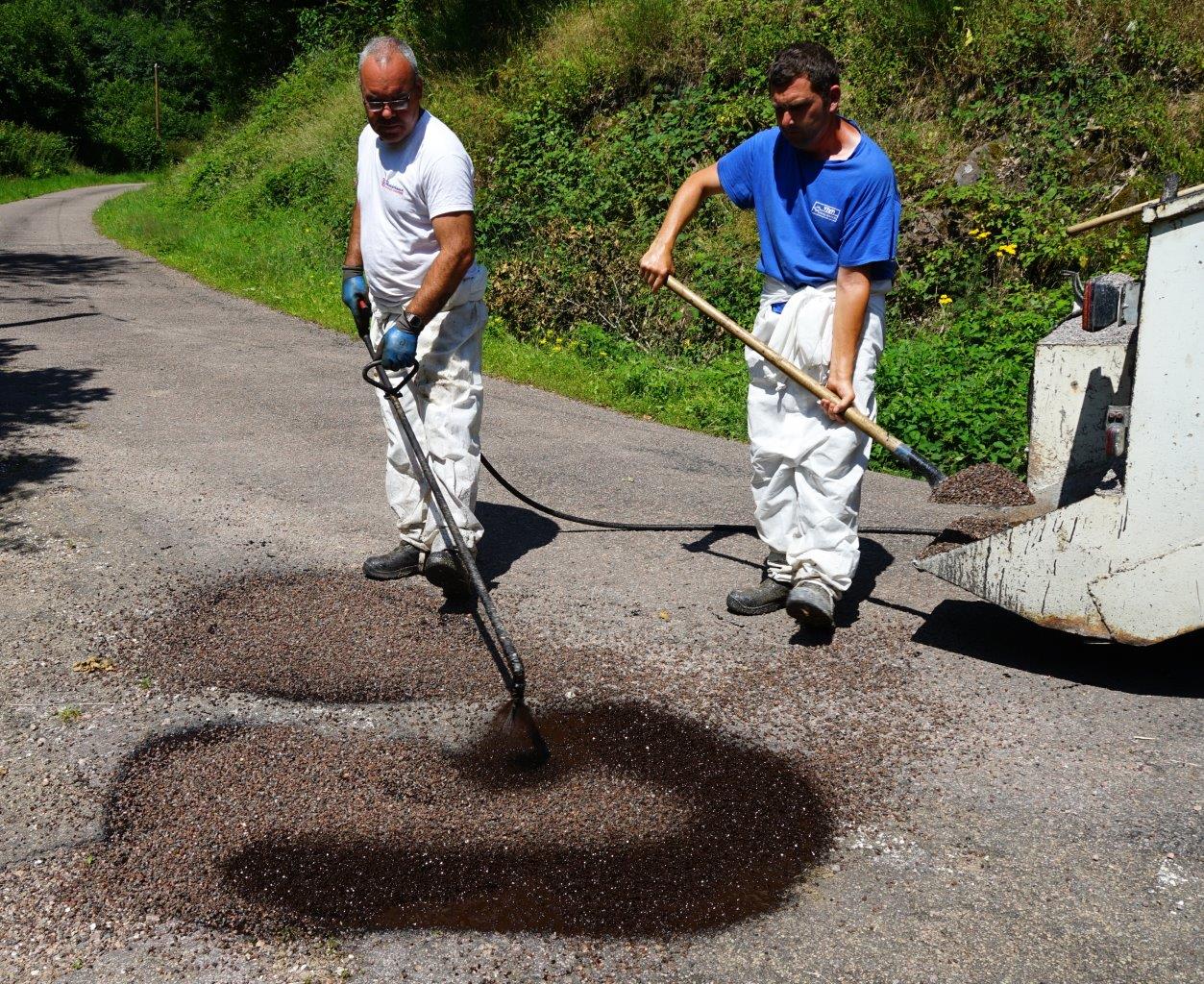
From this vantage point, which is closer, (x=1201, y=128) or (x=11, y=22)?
(x=1201, y=128)

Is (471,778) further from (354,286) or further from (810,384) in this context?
(354,286)

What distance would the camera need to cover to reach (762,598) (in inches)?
184

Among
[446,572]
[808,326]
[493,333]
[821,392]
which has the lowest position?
[446,572]

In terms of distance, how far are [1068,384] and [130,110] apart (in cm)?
5788

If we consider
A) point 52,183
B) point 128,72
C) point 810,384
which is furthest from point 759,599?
point 128,72

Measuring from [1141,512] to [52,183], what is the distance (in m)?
38.2

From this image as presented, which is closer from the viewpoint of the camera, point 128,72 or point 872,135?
point 872,135

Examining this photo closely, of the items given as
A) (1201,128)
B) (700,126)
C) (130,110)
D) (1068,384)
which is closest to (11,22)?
(130,110)

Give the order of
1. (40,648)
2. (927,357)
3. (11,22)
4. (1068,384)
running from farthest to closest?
(11,22) → (927,357) → (1068,384) → (40,648)

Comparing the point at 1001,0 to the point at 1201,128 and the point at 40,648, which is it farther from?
the point at 40,648

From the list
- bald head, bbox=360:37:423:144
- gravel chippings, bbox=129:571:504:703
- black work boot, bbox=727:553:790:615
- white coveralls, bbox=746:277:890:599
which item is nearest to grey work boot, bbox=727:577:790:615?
black work boot, bbox=727:553:790:615

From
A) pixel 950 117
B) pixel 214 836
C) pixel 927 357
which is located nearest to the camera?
pixel 214 836

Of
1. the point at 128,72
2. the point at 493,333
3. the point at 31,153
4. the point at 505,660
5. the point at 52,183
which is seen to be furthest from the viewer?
the point at 128,72

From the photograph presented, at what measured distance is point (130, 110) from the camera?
2146 inches
